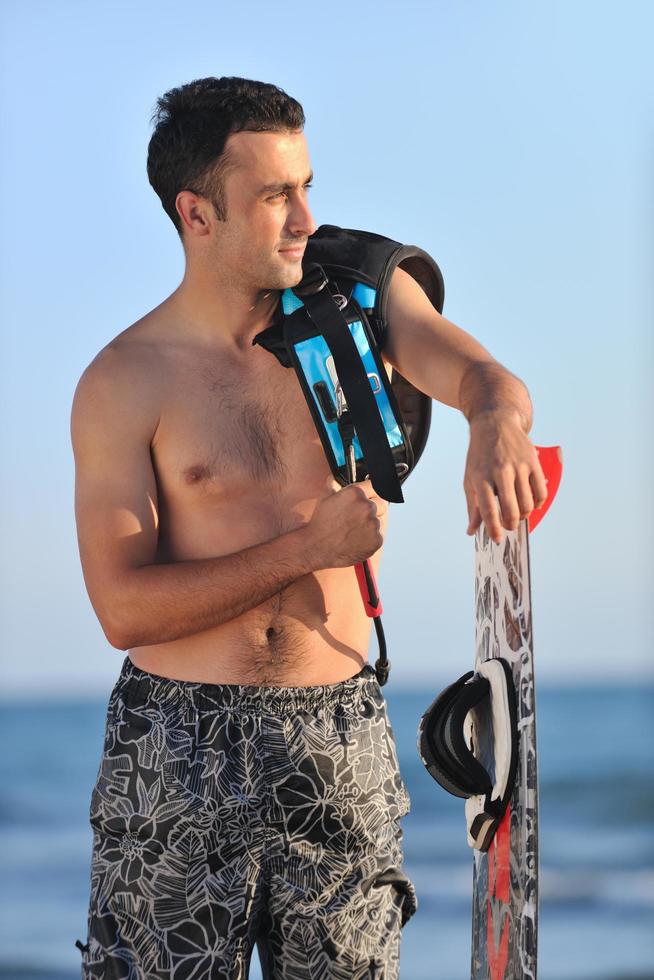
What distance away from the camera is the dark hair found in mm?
2945

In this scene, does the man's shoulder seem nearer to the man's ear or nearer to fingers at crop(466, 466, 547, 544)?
the man's ear

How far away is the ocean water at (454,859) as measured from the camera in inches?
319

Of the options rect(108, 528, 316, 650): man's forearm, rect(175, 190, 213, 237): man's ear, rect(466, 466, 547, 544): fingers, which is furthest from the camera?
rect(175, 190, 213, 237): man's ear

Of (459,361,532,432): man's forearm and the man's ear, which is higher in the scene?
the man's ear

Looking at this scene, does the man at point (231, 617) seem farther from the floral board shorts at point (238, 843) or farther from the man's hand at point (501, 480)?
the man's hand at point (501, 480)

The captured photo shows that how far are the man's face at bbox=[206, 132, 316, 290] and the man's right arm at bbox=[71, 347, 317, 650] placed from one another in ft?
1.15

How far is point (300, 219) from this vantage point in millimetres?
2861

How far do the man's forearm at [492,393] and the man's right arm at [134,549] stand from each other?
436mm

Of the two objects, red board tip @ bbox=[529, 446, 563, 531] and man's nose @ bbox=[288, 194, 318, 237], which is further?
man's nose @ bbox=[288, 194, 318, 237]

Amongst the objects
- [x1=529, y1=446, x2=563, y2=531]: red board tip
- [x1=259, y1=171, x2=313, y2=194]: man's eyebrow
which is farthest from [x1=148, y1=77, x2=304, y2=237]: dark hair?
[x1=529, y1=446, x2=563, y2=531]: red board tip

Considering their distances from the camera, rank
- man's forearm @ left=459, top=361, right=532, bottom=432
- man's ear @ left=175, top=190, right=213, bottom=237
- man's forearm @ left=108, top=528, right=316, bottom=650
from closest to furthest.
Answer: man's forearm @ left=459, top=361, right=532, bottom=432 < man's forearm @ left=108, top=528, right=316, bottom=650 < man's ear @ left=175, top=190, right=213, bottom=237

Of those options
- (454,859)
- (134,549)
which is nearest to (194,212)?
(134,549)

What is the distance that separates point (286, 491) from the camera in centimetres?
299

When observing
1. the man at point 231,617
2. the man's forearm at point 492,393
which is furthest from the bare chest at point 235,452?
the man's forearm at point 492,393
